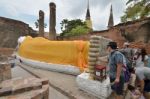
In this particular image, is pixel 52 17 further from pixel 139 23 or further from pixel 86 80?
pixel 86 80

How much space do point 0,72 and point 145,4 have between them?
32.5ft

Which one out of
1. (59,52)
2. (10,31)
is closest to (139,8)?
(59,52)

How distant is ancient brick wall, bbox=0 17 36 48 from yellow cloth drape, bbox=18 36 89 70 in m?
6.34

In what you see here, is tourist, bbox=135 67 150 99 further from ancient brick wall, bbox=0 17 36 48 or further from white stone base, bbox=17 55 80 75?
ancient brick wall, bbox=0 17 36 48

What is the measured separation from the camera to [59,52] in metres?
7.62

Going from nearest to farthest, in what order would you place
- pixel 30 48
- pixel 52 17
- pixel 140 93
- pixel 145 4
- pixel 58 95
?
1. pixel 140 93
2. pixel 58 95
3. pixel 30 48
4. pixel 145 4
5. pixel 52 17

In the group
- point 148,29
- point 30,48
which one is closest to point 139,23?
point 148,29

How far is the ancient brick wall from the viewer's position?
604 inches

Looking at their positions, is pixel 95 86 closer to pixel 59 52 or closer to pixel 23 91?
pixel 23 91

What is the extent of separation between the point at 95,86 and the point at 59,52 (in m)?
3.20

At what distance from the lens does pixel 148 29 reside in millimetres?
9898

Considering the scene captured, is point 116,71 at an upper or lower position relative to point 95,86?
upper

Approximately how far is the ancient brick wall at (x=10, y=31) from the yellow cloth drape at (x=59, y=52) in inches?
250

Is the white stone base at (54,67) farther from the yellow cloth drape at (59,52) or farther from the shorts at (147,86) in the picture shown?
the shorts at (147,86)
